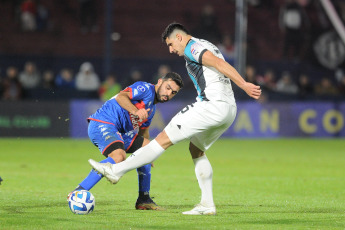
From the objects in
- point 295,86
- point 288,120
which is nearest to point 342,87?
point 295,86

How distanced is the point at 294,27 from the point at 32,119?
911 centimetres

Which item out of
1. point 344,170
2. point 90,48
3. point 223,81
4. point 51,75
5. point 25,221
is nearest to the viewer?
point 25,221

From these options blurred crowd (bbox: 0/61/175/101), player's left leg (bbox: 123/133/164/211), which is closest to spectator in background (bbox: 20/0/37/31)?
blurred crowd (bbox: 0/61/175/101)

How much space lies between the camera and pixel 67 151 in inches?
693

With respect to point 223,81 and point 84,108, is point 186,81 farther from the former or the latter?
point 223,81

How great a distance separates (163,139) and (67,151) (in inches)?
409

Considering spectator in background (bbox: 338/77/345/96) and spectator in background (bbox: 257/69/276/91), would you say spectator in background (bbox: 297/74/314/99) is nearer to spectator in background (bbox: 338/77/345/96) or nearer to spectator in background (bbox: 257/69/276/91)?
spectator in background (bbox: 257/69/276/91)

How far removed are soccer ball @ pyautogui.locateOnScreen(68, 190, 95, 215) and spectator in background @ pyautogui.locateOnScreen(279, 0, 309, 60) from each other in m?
17.7

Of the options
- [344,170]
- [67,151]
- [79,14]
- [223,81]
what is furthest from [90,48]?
[223,81]

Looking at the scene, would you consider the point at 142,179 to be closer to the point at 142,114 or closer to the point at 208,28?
the point at 142,114

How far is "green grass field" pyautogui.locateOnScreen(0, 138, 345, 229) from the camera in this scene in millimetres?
7230

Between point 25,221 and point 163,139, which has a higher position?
point 163,139

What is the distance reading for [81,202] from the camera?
7.51 meters

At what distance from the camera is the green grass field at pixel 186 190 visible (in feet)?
23.7
